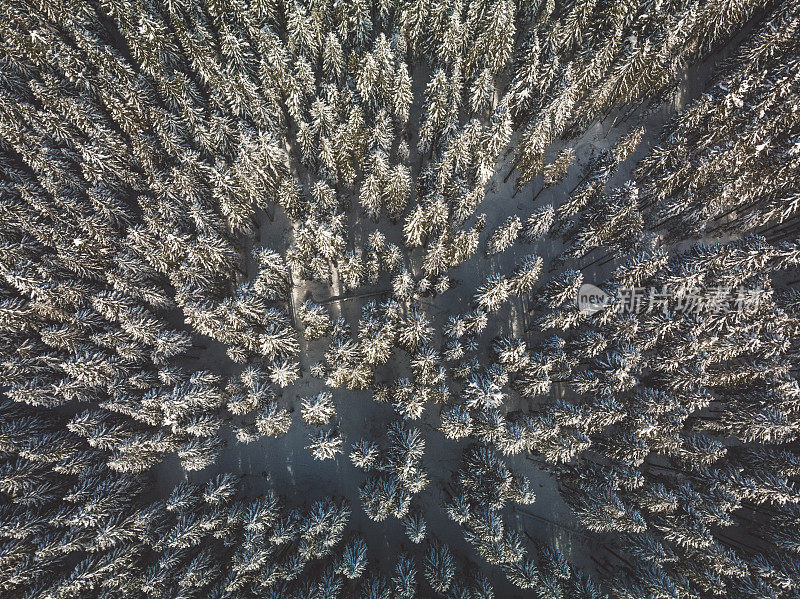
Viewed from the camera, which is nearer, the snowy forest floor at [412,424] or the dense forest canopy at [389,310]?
the dense forest canopy at [389,310]

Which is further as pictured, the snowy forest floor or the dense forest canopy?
the snowy forest floor

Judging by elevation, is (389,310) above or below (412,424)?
above

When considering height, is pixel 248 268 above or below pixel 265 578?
above

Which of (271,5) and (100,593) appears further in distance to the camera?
(271,5)

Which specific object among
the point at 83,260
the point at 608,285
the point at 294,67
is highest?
the point at 294,67

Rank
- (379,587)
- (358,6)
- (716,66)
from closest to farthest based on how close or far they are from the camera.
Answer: (379,587), (358,6), (716,66)

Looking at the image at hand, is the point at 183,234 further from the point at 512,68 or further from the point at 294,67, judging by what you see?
the point at 512,68

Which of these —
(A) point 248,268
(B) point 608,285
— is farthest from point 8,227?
(B) point 608,285

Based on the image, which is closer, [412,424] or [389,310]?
[389,310]
